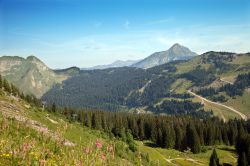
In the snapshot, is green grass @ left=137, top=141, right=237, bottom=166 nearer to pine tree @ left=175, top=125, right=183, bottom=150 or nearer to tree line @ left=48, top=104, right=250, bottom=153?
tree line @ left=48, top=104, right=250, bottom=153

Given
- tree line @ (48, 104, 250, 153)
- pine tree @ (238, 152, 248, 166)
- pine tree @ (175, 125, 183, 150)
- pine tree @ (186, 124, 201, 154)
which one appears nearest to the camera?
pine tree @ (238, 152, 248, 166)

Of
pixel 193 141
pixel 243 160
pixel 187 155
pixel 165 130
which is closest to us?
pixel 243 160

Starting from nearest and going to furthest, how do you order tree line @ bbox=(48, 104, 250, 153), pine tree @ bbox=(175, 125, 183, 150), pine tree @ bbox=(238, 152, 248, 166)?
pine tree @ bbox=(238, 152, 248, 166)
tree line @ bbox=(48, 104, 250, 153)
pine tree @ bbox=(175, 125, 183, 150)

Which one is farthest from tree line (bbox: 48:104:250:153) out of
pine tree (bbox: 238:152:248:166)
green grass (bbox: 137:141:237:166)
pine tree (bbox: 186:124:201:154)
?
pine tree (bbox: 238:152:248:166)

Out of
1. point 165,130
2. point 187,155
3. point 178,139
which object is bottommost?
point 187,155

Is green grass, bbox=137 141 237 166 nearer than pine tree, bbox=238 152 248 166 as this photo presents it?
No

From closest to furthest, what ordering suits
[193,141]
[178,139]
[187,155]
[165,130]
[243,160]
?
[243,160] → [187,155] → [193,141] → [165,130] → [178,139]

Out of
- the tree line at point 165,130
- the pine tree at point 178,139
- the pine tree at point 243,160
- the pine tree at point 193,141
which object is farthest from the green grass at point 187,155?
the pine tree at point 243,160

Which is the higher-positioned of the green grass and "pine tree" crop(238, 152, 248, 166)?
"pine tree" crop(238, 152, 248, 166)

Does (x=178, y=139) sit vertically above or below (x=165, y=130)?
below

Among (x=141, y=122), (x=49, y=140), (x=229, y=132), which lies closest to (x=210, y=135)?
(x=229, y=132)

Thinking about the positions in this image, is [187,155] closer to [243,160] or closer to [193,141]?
[193,141]

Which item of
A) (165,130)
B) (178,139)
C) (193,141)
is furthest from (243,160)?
(165,130)

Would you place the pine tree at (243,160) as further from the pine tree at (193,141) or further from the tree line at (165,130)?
the tree line at (165,130)
